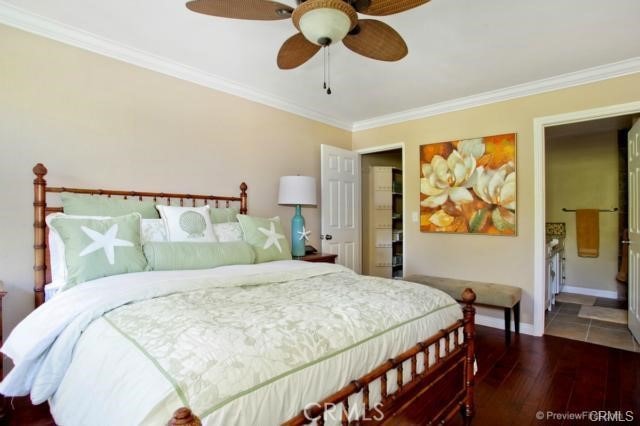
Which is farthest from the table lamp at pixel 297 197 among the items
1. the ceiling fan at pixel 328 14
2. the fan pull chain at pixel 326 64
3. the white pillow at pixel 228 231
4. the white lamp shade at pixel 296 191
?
the ceiling fan at pixel 328 14

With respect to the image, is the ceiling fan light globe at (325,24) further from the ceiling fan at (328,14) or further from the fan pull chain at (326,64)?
the fan pull chain at (326,64)

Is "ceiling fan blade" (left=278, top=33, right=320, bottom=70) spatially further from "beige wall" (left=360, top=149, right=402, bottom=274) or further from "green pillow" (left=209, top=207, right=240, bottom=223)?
"beige wall" (left=360, top=149, right=402, bottom=274)

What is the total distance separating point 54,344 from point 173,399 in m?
0.91

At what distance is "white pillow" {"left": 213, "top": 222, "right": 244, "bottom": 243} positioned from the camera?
2.56 m

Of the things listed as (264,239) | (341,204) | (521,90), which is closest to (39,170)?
(264,239)

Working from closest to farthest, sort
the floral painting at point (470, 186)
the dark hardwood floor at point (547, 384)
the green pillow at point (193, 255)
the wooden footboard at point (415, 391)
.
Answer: the wooden footboard at point (415, 391)
the dark hardwood floor at point (547, 384)
the green pillow at point (193, 255)
the floral painting at point (470, 186)

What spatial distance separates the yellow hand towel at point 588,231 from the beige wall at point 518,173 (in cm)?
237

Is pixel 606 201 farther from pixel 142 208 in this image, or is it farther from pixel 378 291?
pixel 142 208

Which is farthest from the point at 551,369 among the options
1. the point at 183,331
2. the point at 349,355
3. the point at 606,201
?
the point at 606,201

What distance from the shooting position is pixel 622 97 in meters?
2.86

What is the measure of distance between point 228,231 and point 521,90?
3134 mm

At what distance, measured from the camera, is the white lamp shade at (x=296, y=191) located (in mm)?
3475

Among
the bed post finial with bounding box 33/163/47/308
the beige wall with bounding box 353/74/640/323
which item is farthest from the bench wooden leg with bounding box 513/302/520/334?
the bed post finial with bounding box 33/163/47/308

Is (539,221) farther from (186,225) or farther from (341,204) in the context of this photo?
(186,225)
